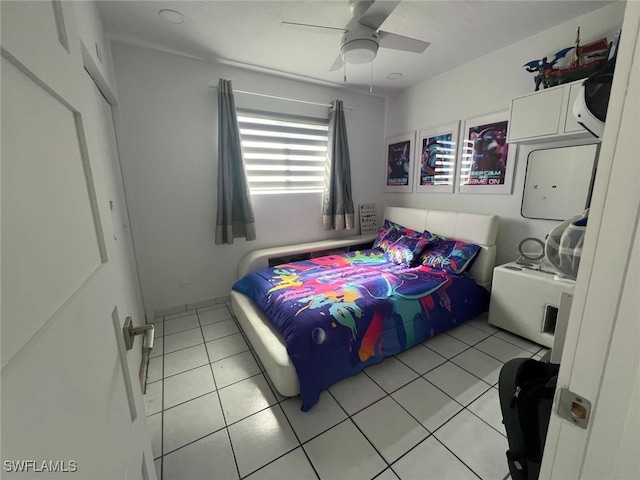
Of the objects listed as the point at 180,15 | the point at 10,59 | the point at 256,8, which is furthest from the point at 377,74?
the point at 10,59

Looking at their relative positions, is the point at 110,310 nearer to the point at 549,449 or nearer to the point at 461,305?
the point at 549,449

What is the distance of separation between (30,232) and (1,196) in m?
0.07

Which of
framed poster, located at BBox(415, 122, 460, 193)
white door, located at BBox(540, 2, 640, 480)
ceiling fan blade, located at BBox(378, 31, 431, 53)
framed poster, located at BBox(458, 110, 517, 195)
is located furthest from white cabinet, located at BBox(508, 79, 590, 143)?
white door, located at BBox(540, 2, 640, 480)

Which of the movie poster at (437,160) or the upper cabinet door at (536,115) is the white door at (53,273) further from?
the movie poster at (437,160)

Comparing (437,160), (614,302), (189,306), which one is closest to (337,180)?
(437,160)

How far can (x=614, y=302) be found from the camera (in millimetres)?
429

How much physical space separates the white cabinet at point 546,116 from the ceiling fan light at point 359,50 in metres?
1.37

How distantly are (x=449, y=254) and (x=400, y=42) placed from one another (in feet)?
6.38

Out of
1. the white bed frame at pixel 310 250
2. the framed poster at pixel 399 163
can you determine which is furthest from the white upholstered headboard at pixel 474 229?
the framed poster at pixel 399 163

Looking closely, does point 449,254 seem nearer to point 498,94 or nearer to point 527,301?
point 527,301

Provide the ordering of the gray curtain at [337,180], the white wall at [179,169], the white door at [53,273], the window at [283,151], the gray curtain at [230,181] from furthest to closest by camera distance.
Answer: the gray curtain at [337,180] < the window at [283,151] < the gray curtain at [230,181] < the white wall at [179,169] < the white door at [53,273]

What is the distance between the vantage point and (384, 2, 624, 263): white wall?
2.15 metres

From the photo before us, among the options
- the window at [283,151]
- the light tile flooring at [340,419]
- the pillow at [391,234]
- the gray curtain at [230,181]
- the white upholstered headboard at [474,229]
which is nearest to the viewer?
the light tile flooring at [340,419]

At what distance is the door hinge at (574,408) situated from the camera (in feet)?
1.58
